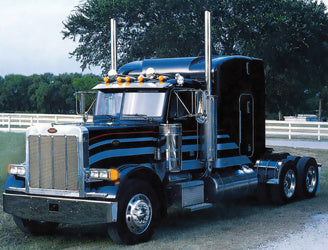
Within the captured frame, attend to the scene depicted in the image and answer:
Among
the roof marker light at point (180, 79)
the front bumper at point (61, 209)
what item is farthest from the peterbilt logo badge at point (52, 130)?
the roof marker light at point (180, 79)

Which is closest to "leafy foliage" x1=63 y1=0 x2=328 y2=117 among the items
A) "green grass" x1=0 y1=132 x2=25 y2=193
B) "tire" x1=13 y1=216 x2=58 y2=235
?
"green grass" x1=0 y1=132 x2=25 y2=193

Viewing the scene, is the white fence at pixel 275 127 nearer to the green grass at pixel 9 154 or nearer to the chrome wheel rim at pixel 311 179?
the green grass at pixel 9 154

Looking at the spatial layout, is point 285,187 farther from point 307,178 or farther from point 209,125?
point 209,125

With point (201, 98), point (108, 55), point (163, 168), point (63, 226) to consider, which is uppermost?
point (108, 55)

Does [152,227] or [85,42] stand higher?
[85,42]

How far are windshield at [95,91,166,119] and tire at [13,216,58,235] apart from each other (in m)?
2.13

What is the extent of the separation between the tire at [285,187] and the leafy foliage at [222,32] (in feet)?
86.2

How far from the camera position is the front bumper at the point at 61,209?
768 centimetres

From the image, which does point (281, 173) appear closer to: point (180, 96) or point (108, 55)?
point (180, 96)

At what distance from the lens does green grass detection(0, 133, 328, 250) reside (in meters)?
8.16

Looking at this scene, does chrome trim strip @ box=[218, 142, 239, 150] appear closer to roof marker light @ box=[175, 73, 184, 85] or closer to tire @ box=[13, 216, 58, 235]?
roof marker light @ box=[175, 73, 184, 85]

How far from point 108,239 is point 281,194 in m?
4.36

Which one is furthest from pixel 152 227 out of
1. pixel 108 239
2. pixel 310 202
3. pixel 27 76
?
pixel 27 76

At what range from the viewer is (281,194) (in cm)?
1144
